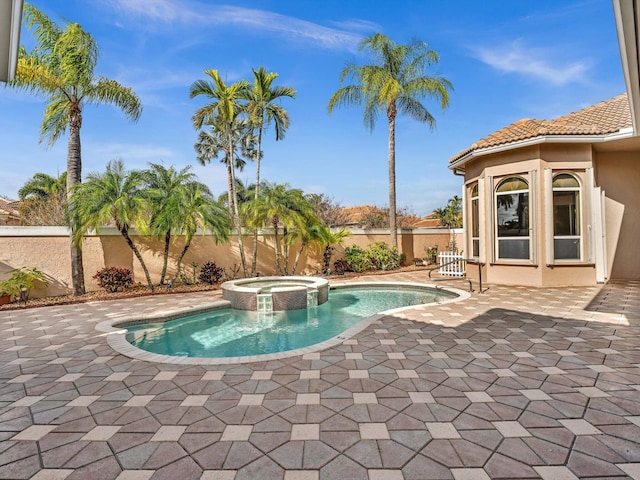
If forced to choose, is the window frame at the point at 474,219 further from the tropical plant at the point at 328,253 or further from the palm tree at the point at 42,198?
the palm tree at the point at 42,198

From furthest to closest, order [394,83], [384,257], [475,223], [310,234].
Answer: [384,257], [394,83], [310,234], [475,223]

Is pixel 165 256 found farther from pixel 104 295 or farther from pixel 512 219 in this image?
pixel 512 219

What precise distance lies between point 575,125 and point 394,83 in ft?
24.1

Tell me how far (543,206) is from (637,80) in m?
5.76

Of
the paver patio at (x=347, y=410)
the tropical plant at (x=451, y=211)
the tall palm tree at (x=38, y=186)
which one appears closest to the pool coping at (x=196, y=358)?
the paver patio at (x=347, y=410)

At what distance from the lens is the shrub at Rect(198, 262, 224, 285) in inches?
476

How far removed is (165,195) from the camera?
10.6m

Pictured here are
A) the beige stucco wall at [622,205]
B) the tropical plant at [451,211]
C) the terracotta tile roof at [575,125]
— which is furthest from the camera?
the tropical plant at [451,211]

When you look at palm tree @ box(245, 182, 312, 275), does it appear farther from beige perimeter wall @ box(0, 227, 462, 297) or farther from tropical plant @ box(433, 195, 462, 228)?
tropical plant @ box(433, 195, 462, 228)

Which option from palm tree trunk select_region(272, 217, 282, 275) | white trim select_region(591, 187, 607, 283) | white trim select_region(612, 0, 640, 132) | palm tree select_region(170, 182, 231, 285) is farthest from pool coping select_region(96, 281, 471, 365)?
white trim select_region(612, 0, 640, 132)

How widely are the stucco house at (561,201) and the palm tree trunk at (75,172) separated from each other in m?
12.8

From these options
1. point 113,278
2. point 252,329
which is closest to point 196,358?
point 252,329

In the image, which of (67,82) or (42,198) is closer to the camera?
(67,82)

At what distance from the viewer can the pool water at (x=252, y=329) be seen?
595cm
